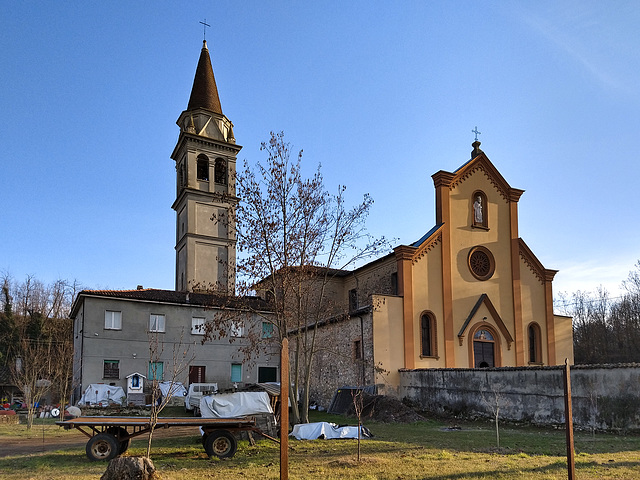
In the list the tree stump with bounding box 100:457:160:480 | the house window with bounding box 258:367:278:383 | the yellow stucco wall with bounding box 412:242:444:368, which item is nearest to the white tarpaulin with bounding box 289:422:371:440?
the tree stump with bounding box 100:457:160:480

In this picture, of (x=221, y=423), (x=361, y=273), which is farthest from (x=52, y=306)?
(x=221, y=423)

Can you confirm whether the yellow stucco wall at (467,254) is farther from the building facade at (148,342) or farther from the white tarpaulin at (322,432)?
the white tarpaulin at (322,432)

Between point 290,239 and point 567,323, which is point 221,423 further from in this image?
point 567,323

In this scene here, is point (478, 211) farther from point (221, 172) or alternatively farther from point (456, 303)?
point (221, 172)

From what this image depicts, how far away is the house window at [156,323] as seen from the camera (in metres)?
33.2

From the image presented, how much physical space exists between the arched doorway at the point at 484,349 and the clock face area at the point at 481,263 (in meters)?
3.02

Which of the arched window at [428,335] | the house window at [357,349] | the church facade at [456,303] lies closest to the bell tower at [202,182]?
the church facade at [456,303]

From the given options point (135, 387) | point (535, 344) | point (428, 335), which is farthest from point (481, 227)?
point (135, 387)

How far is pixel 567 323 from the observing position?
34.0 m

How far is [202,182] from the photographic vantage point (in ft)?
140

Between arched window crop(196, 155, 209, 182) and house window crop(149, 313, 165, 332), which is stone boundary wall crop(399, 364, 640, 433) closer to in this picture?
house window crop(149, 313, 165, 332)

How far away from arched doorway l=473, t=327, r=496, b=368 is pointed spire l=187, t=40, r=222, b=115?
86.6ft

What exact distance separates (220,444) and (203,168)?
3228 cm

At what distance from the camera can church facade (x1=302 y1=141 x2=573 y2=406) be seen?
2839 centimetres
